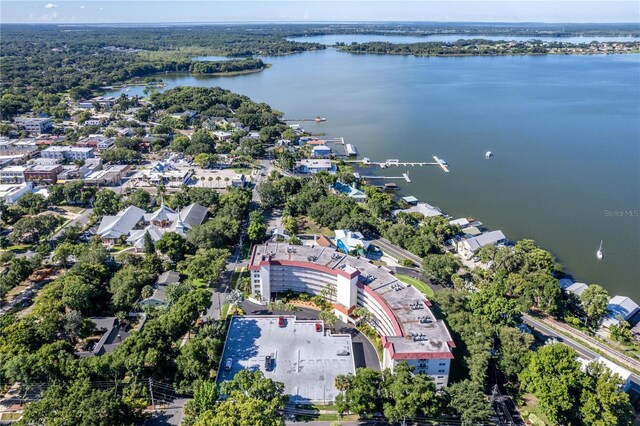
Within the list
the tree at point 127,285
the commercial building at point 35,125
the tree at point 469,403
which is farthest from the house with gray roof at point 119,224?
the commercial building at point 35,125

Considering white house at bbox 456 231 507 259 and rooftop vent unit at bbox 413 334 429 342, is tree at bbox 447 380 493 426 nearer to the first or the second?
rooftop vent unit at bbox 413 334 429 342

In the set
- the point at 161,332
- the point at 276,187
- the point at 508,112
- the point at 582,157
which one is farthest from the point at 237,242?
the point at 508,112

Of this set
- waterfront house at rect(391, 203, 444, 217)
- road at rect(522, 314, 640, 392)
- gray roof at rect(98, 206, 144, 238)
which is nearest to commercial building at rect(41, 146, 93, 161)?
gray roof at rect(98, 206, 144, 238)

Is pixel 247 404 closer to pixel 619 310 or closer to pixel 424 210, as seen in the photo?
pixel 619 310

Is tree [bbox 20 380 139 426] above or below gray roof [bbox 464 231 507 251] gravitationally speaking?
below

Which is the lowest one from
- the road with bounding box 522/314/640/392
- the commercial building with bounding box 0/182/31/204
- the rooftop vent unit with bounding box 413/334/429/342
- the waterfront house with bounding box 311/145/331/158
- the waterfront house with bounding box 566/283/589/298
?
the road with bounding box 522/314/640/392

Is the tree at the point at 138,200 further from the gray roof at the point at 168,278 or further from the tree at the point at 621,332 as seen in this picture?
the tree at the point at 621,332

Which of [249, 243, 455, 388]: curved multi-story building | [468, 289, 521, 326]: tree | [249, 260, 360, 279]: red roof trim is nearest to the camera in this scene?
[249, 243, 455, 388]: curved multi-story building

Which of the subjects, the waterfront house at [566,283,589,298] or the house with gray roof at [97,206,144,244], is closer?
the waterfront house at [566,283,589,298]

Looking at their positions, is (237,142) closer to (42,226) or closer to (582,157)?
(42,226)

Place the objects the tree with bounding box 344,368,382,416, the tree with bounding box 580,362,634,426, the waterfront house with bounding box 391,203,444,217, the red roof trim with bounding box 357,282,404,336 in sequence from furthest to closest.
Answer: the waterfront house with bounding box 391,203,444,217 < the red roof trim with bounding box 357,282,404,336 < the tree with bounding box 344,368,382,416 < the tree with bounding box 580,362,634,426
